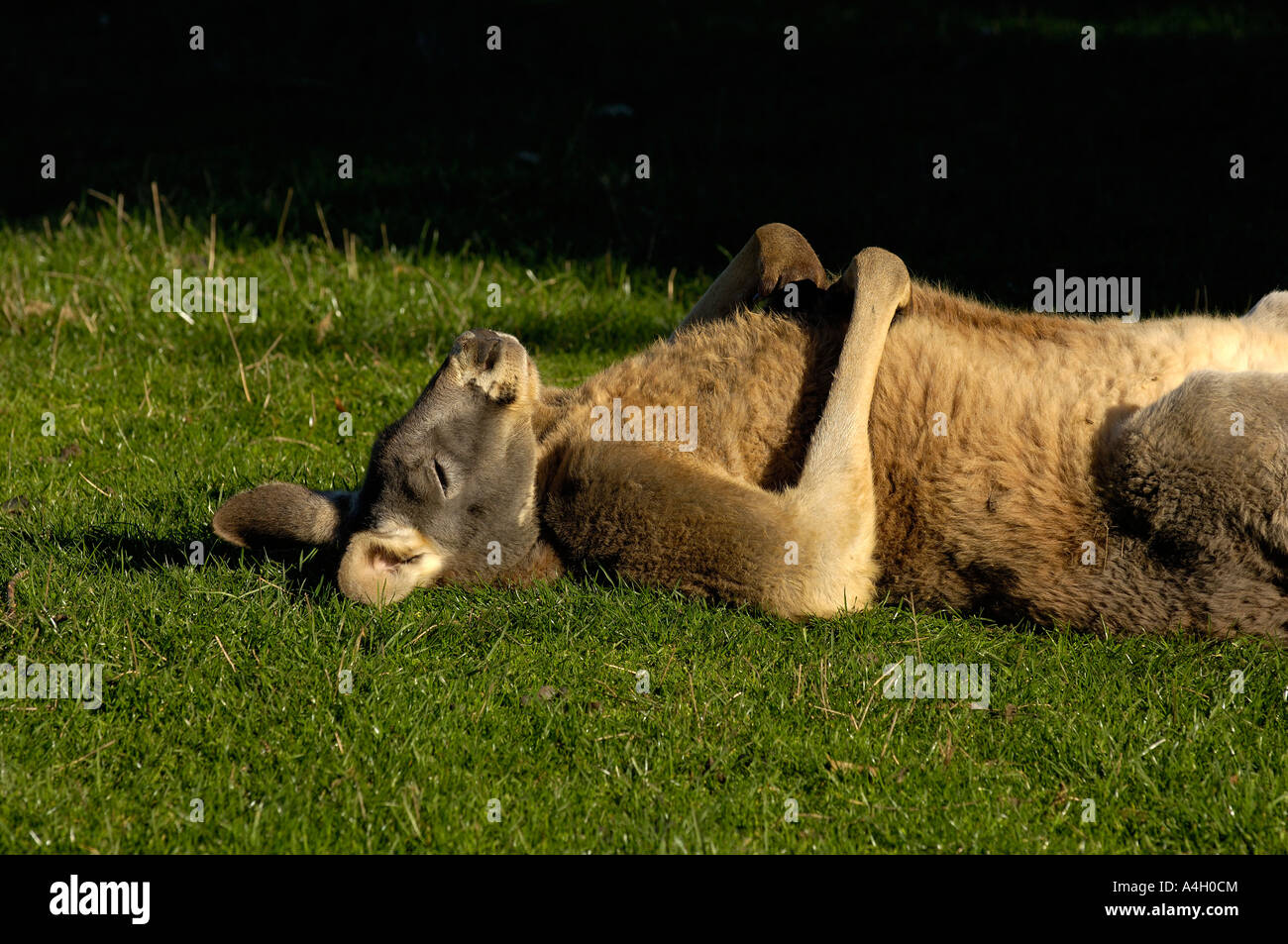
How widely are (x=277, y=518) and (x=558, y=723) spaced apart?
59.3 inches

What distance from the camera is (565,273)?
8156 mm

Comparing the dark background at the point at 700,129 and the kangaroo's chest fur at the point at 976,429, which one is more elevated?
the dark background at the point at 700,129

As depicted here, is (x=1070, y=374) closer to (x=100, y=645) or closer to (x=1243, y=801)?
(x=1243, y=801)

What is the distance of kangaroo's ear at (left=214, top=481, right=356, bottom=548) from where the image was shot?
4684 millimetres

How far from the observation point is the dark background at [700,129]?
8367 mm

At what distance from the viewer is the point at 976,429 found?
173 inches

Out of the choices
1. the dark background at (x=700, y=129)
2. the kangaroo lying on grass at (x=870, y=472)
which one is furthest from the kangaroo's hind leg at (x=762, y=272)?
the dark background at (x=700, y=129)

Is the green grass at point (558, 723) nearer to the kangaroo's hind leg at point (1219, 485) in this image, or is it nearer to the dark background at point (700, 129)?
the kangaroo's hind leg at point (1219, 485)

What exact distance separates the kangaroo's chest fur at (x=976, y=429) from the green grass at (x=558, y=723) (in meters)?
0.21

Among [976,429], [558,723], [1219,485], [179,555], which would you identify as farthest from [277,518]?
[1219,485]

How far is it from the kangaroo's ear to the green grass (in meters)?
0.18

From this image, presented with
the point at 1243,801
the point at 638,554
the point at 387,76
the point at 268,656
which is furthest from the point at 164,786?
the point at 387,76
